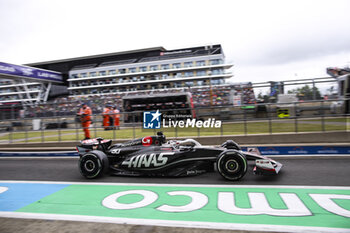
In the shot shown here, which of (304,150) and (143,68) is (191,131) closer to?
(304,150)

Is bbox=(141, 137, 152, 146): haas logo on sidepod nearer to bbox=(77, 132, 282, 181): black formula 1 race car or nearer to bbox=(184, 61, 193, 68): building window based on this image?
bbox=(77, 132, 282, 181): black formula 1 race car

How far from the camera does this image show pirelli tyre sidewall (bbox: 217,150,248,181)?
5156mm

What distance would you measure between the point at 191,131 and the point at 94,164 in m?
4.99

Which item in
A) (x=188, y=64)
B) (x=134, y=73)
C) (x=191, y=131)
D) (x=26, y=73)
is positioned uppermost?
(x=188, y=64)

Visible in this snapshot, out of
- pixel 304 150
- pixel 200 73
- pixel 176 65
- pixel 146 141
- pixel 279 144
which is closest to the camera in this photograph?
pixel 146 141

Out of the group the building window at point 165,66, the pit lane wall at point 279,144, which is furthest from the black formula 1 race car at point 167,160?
the building window at point 165,66

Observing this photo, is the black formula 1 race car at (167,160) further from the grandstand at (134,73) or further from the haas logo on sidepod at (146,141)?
the grandstand at (134,73)

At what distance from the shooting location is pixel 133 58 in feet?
212

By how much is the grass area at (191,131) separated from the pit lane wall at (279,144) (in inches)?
9.3

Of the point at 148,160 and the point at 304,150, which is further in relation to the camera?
the point at 304,150

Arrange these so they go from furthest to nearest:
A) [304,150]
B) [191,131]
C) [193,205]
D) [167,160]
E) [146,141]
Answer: [191,131] → [304,150] → [146,141] → [167,160] → [193,205]

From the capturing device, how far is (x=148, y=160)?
583 centimetres

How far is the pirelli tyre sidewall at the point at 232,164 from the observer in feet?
16.9

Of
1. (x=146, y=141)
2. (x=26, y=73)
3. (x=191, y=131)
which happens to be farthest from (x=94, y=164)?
(x=26, y=73)
